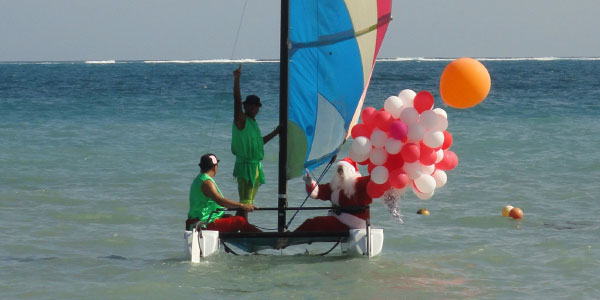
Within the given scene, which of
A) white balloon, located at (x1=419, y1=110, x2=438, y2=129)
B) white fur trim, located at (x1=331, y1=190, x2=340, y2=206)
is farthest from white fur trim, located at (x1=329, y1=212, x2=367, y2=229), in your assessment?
white balloon, located at (x1=419, y1=110, x2=438, y2=129)

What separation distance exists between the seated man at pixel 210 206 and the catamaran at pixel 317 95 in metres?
0.17

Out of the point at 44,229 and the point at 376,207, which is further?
the point at 376,207

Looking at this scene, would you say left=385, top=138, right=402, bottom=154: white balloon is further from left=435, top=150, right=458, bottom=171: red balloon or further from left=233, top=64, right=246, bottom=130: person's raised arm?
left=233, top=64, right=246, bottom=130: person's raised arm

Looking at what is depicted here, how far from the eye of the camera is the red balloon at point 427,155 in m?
7.43

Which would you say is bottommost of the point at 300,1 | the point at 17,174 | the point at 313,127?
the point at 17,174

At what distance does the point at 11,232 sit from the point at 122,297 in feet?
10.9

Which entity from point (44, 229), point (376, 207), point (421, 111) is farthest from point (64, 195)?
point (421, 111)

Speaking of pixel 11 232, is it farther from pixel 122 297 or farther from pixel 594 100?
pixel 594 100

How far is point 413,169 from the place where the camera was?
24.6ft

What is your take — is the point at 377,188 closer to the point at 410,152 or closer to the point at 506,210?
the point at 410,152

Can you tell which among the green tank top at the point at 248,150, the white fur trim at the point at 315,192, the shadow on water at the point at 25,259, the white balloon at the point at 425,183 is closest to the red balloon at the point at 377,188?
the white balloon at the point at 425,183

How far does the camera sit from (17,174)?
14922 mm

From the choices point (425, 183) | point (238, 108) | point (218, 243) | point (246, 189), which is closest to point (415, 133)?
point (425, 183)

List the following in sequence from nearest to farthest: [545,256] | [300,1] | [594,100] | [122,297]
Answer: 1. [122,297]
2. [300,1]
3. [545,256]
4. [594,100]
